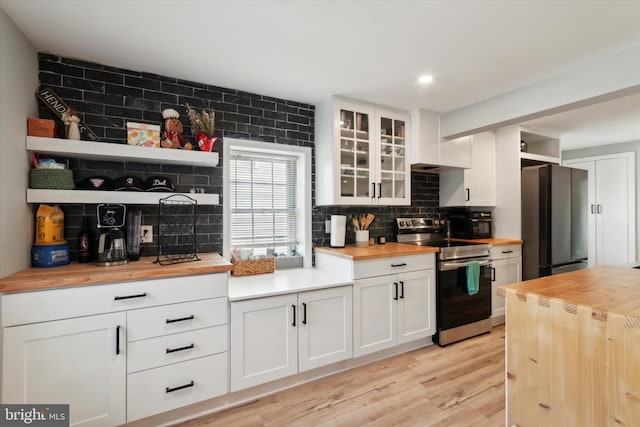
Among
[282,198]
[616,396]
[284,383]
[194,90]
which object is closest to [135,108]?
[194,90]

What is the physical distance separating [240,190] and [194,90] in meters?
0.93

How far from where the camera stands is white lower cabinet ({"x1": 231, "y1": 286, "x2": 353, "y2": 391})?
1.98 meters

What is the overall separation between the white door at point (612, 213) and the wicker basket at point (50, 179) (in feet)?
22.5

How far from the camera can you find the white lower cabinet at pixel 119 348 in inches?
58.1

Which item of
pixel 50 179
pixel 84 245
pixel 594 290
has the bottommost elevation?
pixel 594 290

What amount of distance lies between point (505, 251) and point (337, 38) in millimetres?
3113

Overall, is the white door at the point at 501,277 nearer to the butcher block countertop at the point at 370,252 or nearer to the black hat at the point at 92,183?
the butcher block countertop at the point at 370,252

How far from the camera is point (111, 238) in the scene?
190 cm

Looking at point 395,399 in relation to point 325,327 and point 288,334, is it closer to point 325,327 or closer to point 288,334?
point 325,327

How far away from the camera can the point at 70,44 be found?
1.85 metres

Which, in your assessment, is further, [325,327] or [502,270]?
[502,270]

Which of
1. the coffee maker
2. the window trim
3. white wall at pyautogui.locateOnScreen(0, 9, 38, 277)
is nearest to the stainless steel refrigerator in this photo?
the window trim

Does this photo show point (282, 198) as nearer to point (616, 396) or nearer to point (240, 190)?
point (240, 190)

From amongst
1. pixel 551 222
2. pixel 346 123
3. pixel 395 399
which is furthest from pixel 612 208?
pixel 395 399
